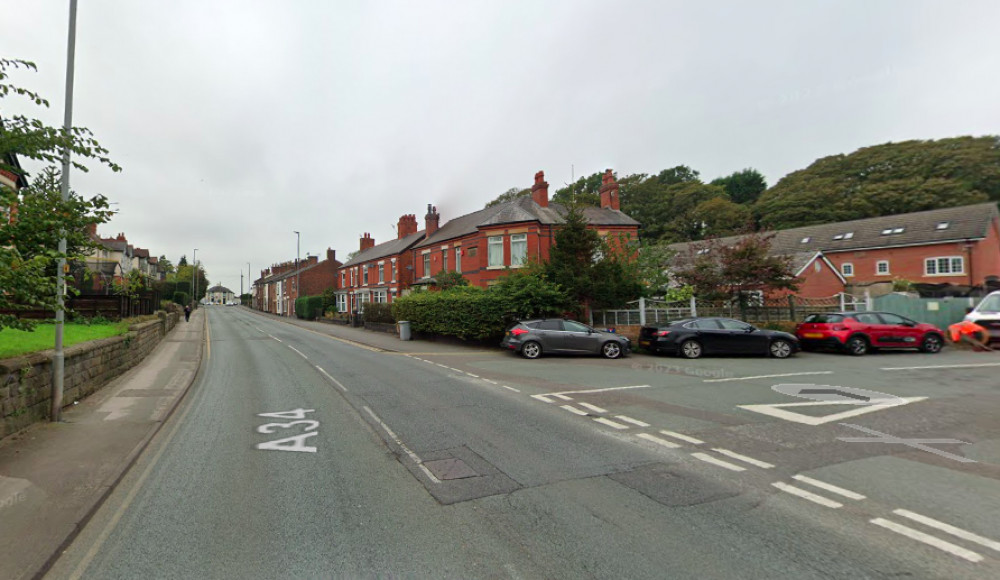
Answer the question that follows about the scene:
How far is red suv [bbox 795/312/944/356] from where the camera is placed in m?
15.0

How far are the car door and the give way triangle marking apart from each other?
7312 millimetres

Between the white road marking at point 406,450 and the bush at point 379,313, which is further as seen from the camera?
the bush at point 379,313

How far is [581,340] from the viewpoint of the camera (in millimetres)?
14977

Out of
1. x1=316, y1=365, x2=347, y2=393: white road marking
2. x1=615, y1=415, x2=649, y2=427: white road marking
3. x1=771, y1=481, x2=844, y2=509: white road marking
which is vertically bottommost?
x1=615, y1=415, x2=649, y2=427: white road marking

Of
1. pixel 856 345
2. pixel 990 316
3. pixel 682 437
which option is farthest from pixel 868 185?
pixel 682 437

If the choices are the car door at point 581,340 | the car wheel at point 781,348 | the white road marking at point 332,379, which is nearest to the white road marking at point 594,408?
the white road marking at point 332,379

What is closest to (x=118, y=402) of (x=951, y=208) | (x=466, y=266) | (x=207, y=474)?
(x=207, y=474)

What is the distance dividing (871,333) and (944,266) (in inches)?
1160

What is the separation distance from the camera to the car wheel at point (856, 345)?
49.1 feet

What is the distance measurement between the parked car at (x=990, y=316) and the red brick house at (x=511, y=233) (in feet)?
46.7

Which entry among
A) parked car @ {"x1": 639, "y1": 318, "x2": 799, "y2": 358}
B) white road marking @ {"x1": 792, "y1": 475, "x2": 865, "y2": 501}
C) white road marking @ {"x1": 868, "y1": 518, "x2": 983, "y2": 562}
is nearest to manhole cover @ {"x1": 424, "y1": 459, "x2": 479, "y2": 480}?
white road marking @ {"x1": 792, "y1": 475, "x2": 865, "y2": 501}

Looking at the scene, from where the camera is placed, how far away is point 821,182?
174ft

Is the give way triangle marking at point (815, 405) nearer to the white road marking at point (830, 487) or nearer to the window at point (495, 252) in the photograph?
the white road marking at point (830, 487)

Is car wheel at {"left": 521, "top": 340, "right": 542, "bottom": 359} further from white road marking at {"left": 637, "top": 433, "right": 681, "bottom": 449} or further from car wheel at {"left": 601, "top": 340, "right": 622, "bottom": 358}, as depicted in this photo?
white road marking at {"left": 637, "top": 433, "right": 681, "bottom": 449}
